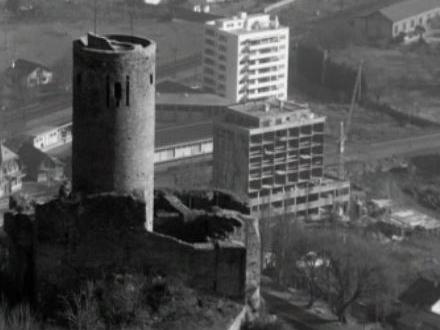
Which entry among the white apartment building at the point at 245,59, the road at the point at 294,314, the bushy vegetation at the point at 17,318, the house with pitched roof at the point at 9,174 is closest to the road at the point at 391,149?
the white apartment building at the point at 245,59

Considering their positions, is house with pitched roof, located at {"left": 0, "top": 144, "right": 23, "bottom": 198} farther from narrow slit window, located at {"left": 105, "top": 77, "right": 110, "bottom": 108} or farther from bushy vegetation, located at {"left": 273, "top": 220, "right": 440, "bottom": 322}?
narrow slit window, located at {"left": 105, "top": 77, "right": 110, "bottom": 108}

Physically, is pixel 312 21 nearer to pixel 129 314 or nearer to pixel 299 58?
pixel 299 58

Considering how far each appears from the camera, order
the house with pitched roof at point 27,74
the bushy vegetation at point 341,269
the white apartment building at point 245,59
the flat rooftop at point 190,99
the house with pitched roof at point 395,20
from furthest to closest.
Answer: the house with pitched roof at point 395,20 → the house with pitched roof at point 27,74 → the white apartment building at point 245,59 → the flat rooftop at point 190,99 → the bushy vegetation at point 341,269

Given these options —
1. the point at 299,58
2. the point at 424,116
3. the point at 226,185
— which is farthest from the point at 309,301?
the point at 299,58

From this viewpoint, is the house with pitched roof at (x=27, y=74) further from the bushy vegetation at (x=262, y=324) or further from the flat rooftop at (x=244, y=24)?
the bushy vegetation at (x=262, y=324)

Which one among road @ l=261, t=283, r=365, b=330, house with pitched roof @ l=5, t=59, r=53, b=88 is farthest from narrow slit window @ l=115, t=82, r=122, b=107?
house with pitched roof @ l=5, t=59, r=53, b=88

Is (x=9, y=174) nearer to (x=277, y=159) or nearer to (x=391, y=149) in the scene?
(x=277, y=159)
